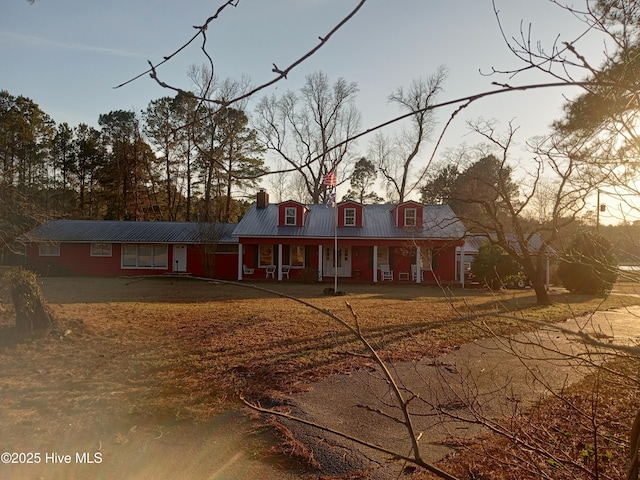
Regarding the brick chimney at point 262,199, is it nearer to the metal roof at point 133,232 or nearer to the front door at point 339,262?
the metal roof at point 133,232

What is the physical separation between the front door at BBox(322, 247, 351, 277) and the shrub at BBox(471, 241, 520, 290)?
7354 mm

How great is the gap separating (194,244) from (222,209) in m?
13.8

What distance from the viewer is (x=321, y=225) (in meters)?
27.6

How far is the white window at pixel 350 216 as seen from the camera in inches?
1079

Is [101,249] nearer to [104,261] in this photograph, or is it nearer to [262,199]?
[104,261]

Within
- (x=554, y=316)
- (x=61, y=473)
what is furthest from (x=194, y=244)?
(x=61, y=473)

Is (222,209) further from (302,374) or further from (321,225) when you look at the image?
(302,374)

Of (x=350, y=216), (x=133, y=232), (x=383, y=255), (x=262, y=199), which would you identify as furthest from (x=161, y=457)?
(x=133, y=232)

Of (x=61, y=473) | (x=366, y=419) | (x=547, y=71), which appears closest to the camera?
(x=547, y=71)

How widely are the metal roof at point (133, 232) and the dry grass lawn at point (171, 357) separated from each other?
42.2 ft

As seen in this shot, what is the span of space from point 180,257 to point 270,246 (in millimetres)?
6318

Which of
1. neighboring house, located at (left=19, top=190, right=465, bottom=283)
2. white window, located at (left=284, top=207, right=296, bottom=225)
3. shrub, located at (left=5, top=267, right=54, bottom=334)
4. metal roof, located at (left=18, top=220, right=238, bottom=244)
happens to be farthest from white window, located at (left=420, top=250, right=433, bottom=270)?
metal roof, located at (left=18, top=220, right=238, bottom=244)

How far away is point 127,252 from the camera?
2939cm

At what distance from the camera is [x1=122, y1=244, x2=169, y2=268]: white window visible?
96.1ft
